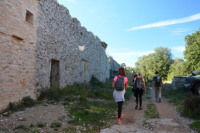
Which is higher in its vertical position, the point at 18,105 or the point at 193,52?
the point at 193,52

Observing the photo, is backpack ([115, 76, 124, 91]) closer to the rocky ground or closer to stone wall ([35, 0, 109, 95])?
the rocky ground

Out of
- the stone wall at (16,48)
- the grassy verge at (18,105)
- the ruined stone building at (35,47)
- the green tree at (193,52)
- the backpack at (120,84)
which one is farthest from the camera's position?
the green tree at (193,52)

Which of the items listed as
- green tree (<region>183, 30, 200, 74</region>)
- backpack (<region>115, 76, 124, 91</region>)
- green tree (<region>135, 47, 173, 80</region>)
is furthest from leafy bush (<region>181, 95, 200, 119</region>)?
green tree (<region>135, 47, 173, 80</region>)

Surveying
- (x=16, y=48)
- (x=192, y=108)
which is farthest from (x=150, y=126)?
(x=16, y=48)

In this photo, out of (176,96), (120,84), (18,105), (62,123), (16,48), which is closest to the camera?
(62,123)

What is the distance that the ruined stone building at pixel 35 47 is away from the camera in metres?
4.66

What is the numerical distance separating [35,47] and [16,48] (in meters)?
1.10

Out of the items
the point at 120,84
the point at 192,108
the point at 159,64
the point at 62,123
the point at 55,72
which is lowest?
the point at 62,123

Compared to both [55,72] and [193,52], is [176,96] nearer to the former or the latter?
[55,72]

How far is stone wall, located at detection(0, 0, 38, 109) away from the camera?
14.9 ft

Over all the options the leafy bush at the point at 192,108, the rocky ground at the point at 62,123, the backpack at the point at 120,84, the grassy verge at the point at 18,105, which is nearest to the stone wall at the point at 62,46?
the grassy verge at the point at 18,105

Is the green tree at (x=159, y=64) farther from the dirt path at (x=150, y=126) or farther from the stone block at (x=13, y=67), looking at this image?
the stone block at (x=13, y=67)

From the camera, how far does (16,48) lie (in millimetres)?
5047

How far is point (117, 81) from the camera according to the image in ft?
14.6
